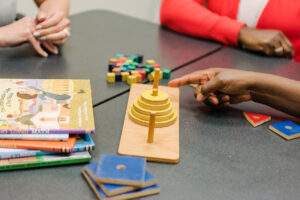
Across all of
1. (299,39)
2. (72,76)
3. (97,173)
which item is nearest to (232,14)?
(299,39)

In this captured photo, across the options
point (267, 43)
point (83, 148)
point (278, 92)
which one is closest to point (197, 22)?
point (267, 43)

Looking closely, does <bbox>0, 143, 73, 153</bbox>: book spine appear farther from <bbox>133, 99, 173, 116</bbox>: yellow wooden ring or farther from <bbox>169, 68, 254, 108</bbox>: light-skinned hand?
<bbox>169, 68, 254, 108</bbox>: light-skinned hand

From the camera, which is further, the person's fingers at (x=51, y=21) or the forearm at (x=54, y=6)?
the forearm at (x=54, y=6)

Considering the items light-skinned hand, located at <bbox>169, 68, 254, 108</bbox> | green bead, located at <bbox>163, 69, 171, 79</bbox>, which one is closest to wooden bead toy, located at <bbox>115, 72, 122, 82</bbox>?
green bead, located at <bbox>163, 69, 171, 79</bbox>

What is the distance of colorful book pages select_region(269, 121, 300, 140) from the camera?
34.6 inches

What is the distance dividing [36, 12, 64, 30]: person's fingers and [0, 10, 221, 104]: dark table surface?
10cm

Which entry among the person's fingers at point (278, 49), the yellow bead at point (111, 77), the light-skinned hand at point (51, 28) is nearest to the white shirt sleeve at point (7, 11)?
the light-skinned hand at point (51, 28)

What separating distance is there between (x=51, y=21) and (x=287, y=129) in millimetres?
881

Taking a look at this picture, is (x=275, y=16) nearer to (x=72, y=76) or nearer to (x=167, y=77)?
(x=167, y=77)

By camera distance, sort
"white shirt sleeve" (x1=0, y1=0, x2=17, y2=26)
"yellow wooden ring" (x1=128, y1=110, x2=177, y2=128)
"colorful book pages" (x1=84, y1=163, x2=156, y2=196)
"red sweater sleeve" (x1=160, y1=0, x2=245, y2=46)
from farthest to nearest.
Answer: "red sweater sleeve" (x1=160, y1=0, x2=245, y2=46) → "white shirt sleeve" (x1=0, y1=0, x2=17, y2=26) → "yellow wooden ring" (x1=128, y1=110, x2=177, y2=128) → "colorful book pages" (x1=84, y1=163, x2=156, y2=196)

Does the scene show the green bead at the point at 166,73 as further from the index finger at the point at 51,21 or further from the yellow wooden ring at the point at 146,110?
the index finger at the point at 51,21

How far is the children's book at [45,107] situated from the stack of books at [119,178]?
Result: 0.33 feet

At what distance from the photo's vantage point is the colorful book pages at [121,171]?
24.4 inches

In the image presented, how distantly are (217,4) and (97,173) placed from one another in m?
1.30
